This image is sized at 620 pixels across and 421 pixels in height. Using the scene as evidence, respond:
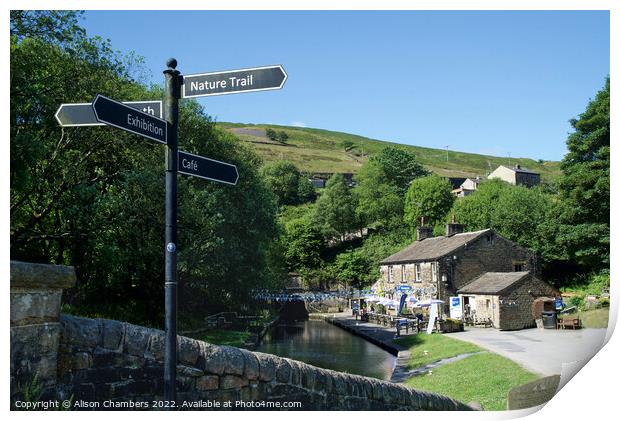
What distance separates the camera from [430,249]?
15.2 m

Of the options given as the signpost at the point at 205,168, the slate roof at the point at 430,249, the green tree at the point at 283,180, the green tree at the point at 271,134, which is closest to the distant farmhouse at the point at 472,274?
the slate roof at the point at 430,249

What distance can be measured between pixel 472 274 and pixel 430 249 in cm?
147

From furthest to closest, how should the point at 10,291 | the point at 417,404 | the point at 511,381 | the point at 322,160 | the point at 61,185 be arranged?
1. the point at 322,160
2. the point at 61,185
3. the point at 511,381
4. the point at 417,404
5. the point at 10,291

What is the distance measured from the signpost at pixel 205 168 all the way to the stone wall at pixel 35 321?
1296mm

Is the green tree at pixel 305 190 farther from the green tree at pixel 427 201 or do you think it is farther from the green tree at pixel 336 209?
the green tree at pixel 427 201

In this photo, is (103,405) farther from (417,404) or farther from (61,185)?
(61,185)

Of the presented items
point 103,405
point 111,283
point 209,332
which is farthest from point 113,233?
point 103,405

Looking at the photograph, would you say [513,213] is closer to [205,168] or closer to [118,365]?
[205,168]

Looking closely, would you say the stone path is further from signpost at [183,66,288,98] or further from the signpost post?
signpost at [183,66,288,98]

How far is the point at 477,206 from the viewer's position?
15062 mm

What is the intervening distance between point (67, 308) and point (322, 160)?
6531 millimetres

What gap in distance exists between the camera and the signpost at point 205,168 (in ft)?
15.6

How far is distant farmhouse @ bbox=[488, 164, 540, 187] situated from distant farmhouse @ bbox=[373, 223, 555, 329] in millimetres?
1452

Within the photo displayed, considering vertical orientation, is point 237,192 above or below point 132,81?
below
